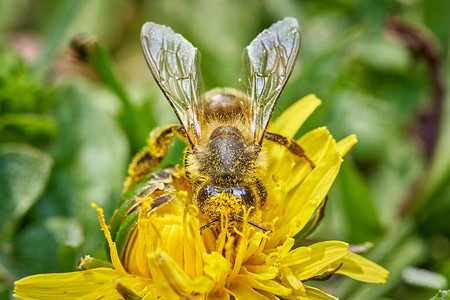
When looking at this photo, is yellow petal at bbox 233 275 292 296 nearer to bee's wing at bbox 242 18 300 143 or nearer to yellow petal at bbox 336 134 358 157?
bee's wing at bbox 242 18 300 143

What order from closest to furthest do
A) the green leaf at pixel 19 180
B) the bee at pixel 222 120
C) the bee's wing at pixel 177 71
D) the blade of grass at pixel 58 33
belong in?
the bee at pixel 222 120 → the bee's wing at pixel 177 71 → the green leaf at pixel 19 180 → the blade of grass at pixel 58 33

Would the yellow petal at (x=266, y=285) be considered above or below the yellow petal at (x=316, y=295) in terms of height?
above

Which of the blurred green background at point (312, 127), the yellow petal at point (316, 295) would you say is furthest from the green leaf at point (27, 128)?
the yellow petal at point (316, 295)

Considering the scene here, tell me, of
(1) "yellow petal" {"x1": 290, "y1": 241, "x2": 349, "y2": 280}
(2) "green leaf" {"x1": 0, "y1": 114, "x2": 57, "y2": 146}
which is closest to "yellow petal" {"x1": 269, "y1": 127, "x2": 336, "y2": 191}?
(1) "yellow petal" {"x1": 290, "y1": 241, "x2": 349, "y2": 280}

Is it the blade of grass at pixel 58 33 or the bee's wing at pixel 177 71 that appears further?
the blade of grass at pixel 58 33

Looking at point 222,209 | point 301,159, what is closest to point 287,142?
point 301,159

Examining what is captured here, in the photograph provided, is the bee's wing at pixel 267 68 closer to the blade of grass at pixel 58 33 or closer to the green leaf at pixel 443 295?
the green leaf at pixel 443 295

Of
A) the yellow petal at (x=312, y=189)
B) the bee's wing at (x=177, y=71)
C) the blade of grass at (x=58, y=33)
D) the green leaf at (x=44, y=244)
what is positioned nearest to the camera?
the yellow petal at (x=312, y=189)

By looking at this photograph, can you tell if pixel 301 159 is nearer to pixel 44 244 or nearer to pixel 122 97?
pixel 122 97
